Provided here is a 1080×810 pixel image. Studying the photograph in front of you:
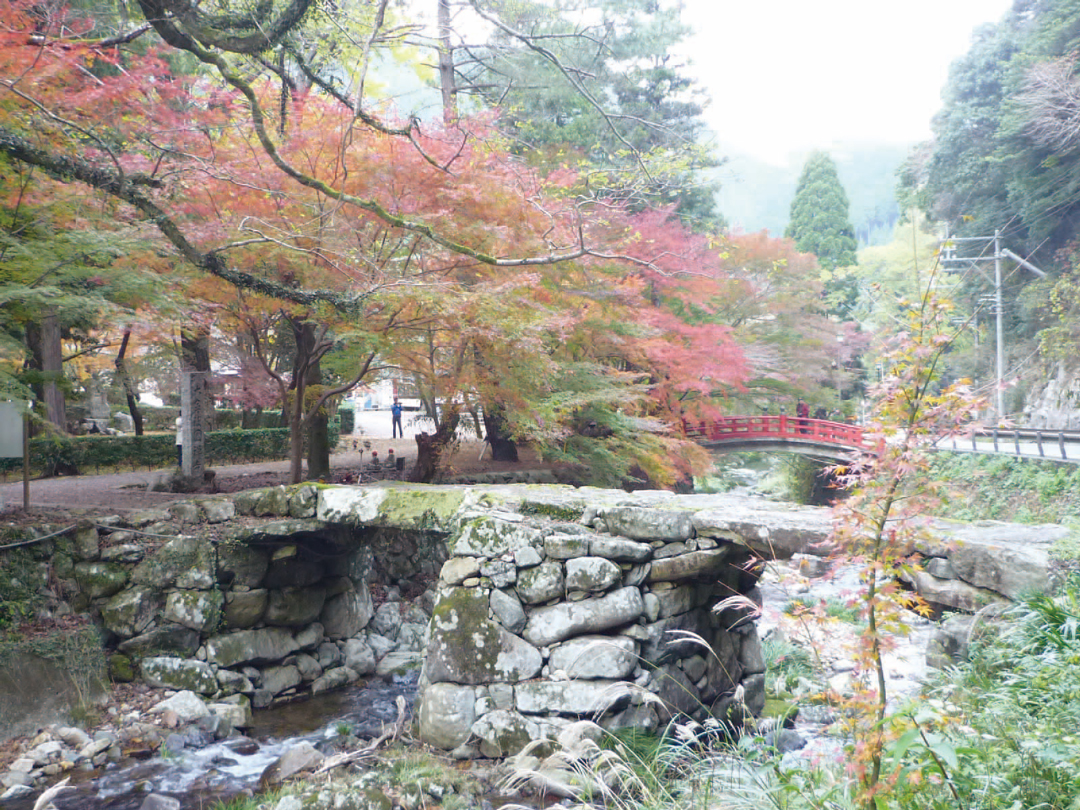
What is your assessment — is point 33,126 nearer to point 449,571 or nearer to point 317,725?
point 449,571

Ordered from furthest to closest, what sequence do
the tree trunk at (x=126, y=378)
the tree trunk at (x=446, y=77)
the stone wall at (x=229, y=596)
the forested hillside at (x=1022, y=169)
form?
the forested hillside at (x=1022, y=169) < the tree trunk at (x=126, y=378) < the tree trunk at (x=446, y=77) < the stone wall at (x=229, y=596)

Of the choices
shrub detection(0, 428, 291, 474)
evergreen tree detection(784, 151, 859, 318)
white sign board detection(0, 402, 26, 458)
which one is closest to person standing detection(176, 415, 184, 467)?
shrub detection(0, 428, 291, 474)

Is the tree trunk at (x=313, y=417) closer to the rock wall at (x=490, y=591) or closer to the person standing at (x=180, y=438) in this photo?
the person standing at (x=180, y=438)

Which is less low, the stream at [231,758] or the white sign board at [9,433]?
the white sign board at [9,433]

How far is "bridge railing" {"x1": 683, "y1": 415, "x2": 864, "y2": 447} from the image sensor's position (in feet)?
56.3

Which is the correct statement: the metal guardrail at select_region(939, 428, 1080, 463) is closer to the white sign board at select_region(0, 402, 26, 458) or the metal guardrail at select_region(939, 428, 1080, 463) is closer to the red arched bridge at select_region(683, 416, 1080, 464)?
the red arched bridge at select_region(683, 416, 1080, 464)

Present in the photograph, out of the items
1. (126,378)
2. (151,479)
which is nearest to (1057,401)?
(151,479)

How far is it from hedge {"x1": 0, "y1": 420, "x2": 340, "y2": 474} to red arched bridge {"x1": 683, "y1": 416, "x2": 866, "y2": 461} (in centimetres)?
958

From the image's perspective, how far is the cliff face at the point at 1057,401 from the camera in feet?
54.9

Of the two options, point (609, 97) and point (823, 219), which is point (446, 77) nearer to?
point (609, 97)

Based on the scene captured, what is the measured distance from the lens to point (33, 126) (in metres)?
6.14

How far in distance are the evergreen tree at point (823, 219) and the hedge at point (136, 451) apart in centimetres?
1909

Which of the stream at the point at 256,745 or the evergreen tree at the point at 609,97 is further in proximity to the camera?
the evergreen tree at the point at 609,97

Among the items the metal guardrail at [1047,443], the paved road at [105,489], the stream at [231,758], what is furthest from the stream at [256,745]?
the metal guardrail at [1047,443]
